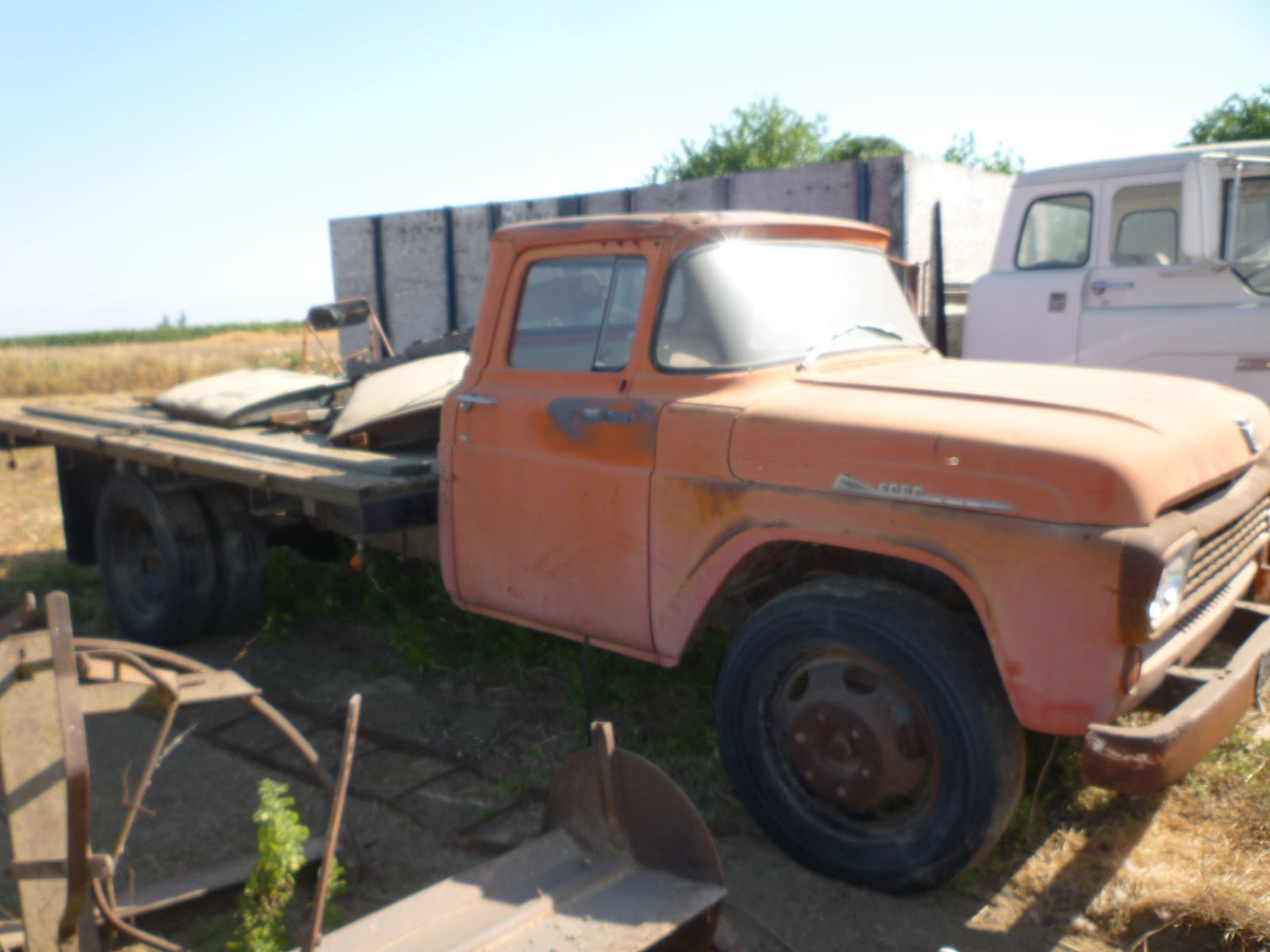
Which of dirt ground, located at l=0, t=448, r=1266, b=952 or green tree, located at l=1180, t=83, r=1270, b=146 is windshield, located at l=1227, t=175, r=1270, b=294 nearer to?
dirt ground, located at l=0, t=448, r=1266, b=952

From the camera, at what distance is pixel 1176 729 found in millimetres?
2529

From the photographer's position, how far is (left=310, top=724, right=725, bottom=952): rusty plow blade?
2422mm

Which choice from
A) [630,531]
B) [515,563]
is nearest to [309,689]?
[515,563]

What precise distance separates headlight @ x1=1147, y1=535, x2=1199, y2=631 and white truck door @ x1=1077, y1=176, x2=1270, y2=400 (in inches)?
124

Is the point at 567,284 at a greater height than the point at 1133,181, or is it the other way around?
the point at 1133,181

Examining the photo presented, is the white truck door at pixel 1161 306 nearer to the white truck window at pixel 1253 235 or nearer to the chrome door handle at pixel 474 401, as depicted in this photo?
the white truck window at pixel 1253 235

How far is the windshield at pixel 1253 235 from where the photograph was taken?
17.7 feet

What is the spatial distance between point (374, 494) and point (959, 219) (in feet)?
20.6

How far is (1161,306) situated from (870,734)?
384cm

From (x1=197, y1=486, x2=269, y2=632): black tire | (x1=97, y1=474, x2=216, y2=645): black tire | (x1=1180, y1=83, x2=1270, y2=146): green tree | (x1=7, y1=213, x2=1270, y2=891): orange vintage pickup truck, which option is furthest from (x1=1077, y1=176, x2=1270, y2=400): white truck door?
(x1=1180, y1=83, x2=1270, y2=146): green tree

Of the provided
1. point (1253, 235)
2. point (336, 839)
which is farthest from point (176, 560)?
point (1253, 235)

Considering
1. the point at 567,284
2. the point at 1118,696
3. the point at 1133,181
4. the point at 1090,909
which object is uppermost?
the point at 1133,181

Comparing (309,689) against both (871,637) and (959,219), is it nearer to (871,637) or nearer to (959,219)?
(871,637)

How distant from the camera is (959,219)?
8.55m
